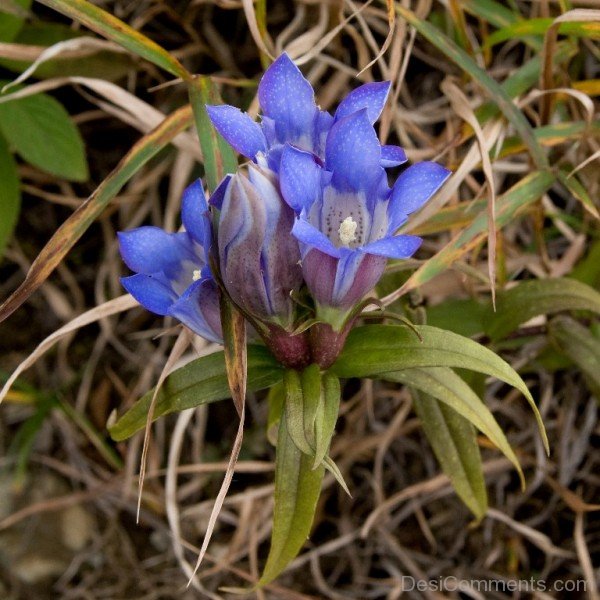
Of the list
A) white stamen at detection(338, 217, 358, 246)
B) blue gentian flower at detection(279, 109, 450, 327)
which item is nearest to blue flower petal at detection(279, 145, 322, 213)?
blue gentian flower at detection(279, 109, 450, 327)

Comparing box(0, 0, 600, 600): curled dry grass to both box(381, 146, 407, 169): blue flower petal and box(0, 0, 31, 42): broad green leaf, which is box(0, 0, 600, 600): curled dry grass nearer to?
box(0, 0, 31, 42): broad green leaf

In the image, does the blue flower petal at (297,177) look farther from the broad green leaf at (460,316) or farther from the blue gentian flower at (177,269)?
the broad green leaf at (460,316)

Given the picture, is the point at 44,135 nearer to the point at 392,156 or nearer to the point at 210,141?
the point at 210,141

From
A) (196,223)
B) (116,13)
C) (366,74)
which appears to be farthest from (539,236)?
(116,13)

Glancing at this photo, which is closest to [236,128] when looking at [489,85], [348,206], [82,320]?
[348,206]

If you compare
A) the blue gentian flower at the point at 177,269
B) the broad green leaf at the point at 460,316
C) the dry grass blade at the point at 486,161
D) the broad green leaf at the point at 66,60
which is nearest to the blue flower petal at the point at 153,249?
the blue gentian flower at the point at 177,269

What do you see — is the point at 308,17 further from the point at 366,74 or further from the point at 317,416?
the point at 317,416
